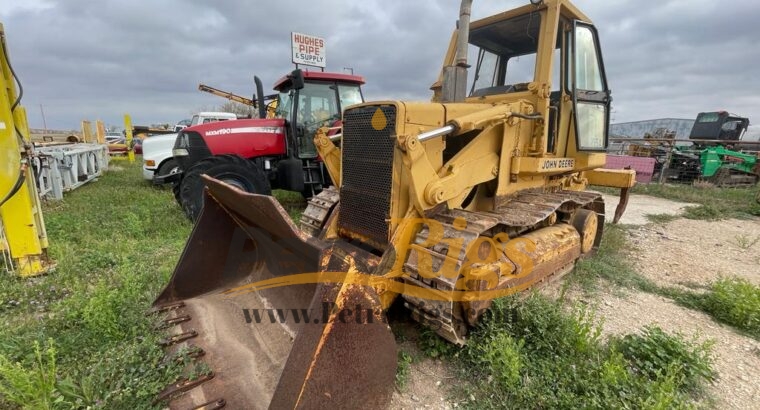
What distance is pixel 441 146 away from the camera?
9.70 ft

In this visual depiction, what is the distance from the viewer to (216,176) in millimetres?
5562

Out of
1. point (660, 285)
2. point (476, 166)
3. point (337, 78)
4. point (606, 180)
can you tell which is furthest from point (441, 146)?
point (337, 78)

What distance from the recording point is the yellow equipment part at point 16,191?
3.58 metres

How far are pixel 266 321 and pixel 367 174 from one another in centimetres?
134

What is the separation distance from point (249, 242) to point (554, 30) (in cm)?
342

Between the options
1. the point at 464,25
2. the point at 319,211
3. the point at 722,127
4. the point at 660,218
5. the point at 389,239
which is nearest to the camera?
the point at 389,239

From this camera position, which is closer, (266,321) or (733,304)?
(266,321)

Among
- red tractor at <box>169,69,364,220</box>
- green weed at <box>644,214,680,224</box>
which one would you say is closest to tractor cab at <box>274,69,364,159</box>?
red tractor at <box>169,69,364,220</box>

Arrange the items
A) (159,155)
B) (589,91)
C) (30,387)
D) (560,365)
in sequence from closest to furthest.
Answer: (30,387), (560,365), (589,91), (159,155)

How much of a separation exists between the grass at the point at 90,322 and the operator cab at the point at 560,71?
3.73m

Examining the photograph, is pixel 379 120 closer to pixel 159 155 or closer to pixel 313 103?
pixel 313 103

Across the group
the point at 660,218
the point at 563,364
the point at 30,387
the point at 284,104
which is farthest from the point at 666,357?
the point at 284,104

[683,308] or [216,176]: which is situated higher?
[216,176]

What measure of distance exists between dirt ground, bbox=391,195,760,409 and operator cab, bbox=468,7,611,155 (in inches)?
68.0
